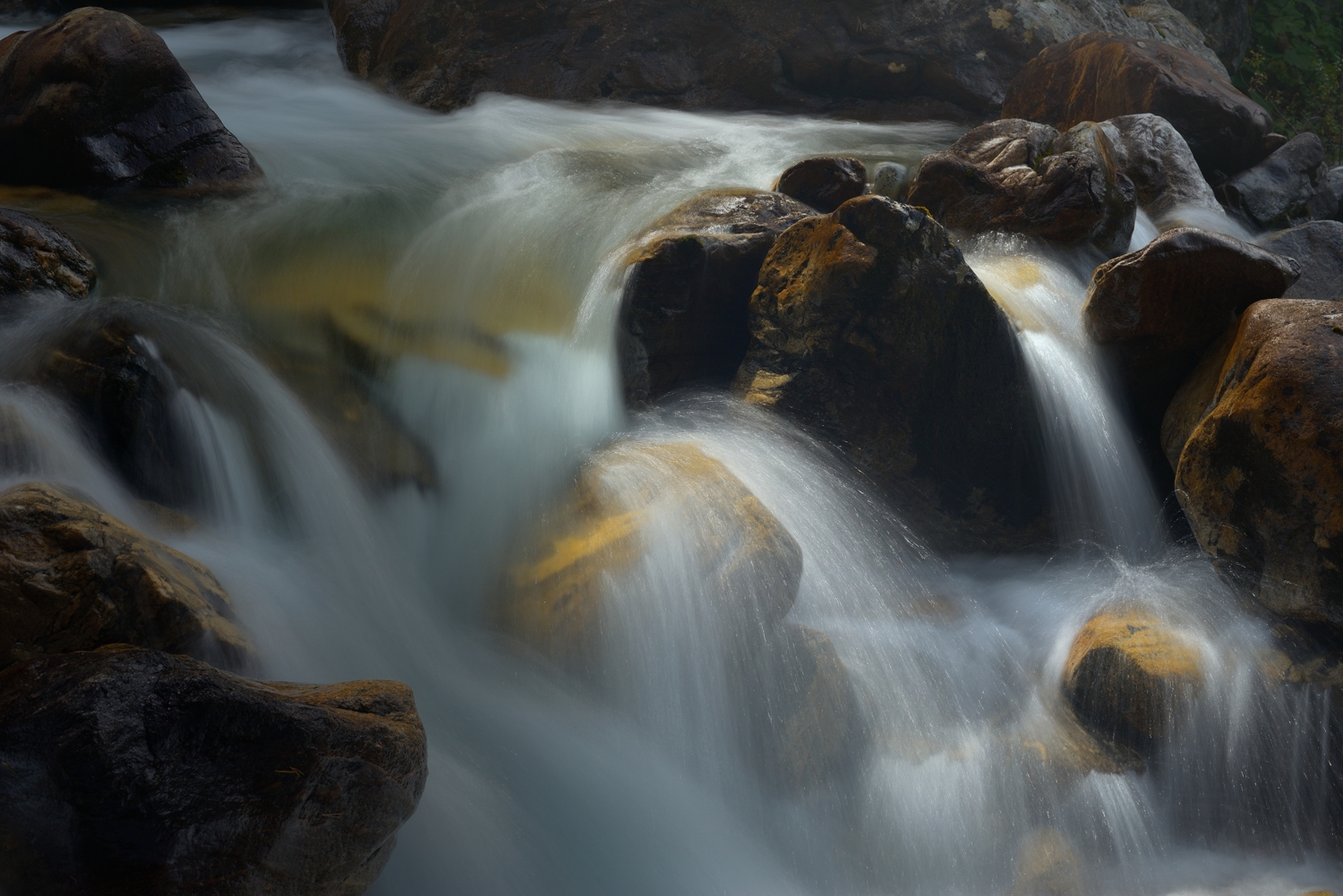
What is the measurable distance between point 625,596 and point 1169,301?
10.2 ft

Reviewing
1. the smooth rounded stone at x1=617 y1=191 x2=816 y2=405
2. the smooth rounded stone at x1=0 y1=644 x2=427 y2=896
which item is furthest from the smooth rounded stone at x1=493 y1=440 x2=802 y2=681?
the smooth rounded stone at x1=0 y1=644 x2=427 y2=896

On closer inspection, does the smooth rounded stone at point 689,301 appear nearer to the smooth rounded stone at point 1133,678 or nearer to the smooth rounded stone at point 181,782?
the smooth rounded stone at point 1133,678

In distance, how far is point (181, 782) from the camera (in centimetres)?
211

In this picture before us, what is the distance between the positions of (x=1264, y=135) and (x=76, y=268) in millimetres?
9101

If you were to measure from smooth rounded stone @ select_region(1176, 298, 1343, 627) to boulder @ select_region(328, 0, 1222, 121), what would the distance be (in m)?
5.96

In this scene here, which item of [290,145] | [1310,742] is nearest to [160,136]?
[290,145]

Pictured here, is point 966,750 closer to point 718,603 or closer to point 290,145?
point 718,603

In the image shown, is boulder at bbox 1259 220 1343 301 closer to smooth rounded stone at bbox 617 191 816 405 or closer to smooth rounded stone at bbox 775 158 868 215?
smooth rounded stone at bbox 775 158 868 215

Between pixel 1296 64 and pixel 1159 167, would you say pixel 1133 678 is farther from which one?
pixel 1296 64

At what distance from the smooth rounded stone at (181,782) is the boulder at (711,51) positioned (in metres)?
7.08

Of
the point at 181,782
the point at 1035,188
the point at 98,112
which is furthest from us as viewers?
the point at 1035,188

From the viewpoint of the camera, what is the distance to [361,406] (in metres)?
4.36

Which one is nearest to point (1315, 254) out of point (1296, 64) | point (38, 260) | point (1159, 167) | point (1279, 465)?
point (1159, 167)

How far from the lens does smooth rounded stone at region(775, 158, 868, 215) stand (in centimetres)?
580
